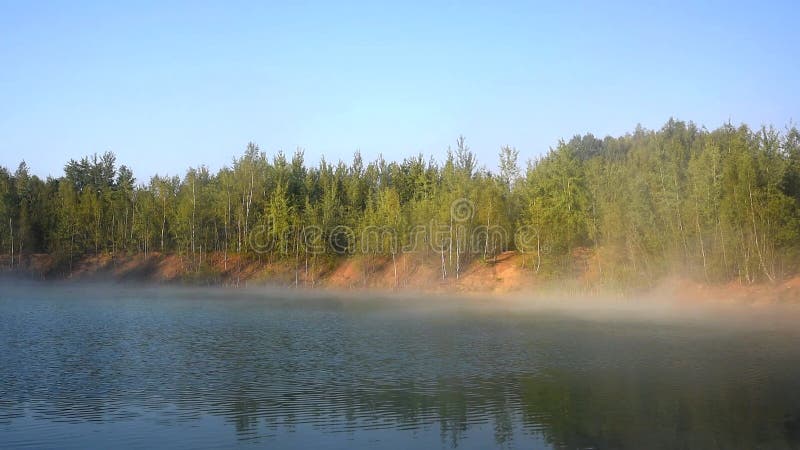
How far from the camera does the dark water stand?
52.0 ft

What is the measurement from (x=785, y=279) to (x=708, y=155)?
10.2m

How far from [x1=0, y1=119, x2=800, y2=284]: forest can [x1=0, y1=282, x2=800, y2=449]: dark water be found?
13276mm

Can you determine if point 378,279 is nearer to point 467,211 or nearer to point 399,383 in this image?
point 467,211

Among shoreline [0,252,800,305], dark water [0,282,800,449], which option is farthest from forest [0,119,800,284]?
dark water [0,282,800,449]

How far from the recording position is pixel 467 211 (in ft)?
211

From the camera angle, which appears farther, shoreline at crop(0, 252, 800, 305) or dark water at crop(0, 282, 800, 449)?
shoreline at crop(0, 252, 800, 305)

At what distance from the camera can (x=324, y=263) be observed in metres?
74.0

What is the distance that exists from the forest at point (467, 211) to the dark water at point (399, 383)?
13276mm

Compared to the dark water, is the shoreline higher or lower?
higher

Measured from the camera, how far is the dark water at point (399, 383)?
15.8m

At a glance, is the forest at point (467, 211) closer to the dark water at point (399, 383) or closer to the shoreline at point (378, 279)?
the shoreline at point (378, 279)

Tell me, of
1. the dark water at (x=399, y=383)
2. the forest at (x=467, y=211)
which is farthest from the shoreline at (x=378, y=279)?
the dark water at (x=399, y=383)

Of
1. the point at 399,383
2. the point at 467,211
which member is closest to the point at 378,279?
the point at 467,211

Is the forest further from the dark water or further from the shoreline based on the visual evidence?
the dark water
